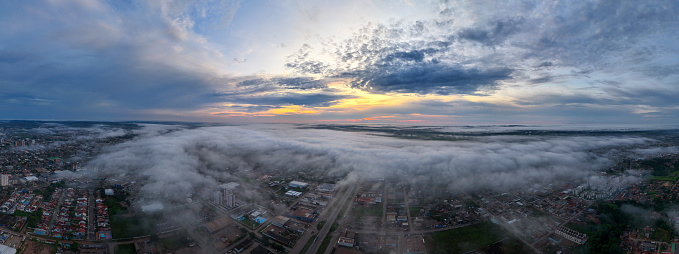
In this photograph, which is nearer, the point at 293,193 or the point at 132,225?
the point at 132,225

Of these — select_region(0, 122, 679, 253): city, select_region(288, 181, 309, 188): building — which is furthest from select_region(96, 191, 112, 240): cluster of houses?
select_region(288, 181, 309, 188): building

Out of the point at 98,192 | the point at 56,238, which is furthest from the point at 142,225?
the point at 98,192

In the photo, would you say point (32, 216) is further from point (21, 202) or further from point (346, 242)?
point (346, 242)

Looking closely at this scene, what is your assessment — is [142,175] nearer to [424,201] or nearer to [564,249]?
[424,201]

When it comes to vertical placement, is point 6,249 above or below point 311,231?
below

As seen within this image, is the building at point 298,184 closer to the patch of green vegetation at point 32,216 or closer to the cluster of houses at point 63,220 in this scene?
the cluster of houses at point 63,220

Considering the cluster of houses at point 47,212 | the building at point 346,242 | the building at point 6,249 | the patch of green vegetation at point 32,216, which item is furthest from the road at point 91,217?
the building at point 346,242

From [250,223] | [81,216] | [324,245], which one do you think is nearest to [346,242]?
[324,245]
